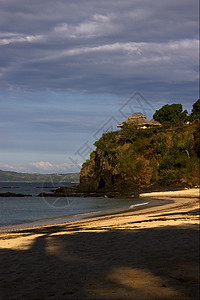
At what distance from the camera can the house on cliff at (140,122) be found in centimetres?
8104

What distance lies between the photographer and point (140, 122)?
8325 centimetres

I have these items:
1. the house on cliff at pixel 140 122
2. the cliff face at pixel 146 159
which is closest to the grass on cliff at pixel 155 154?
the cliff face at pixel 146 159

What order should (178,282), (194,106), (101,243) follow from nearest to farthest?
(178,282)
(101,243)
(194,106)

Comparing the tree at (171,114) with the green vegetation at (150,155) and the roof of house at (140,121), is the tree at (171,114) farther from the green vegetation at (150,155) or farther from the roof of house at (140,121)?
the green vegetation at (150,155)

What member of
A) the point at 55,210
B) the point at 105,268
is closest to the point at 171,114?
the point at 55,210

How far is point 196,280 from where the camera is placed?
240 inches

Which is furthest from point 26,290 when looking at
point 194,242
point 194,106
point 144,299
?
point 194,106

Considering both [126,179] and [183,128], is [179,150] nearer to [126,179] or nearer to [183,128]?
[183,128]

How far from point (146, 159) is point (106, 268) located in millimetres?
63467

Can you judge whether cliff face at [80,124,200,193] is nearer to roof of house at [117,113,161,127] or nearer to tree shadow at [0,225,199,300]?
roof of house at [117,113,161,127]

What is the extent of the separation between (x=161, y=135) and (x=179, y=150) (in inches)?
239

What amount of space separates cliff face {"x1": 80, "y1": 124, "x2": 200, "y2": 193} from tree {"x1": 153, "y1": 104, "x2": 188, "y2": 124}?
15.6 metres

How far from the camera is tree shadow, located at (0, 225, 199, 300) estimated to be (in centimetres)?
576

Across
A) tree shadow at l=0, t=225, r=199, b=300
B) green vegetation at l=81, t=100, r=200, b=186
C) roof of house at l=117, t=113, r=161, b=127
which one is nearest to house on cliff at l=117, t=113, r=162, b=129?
roof of house at l=117, t=113, r=161, b=127
